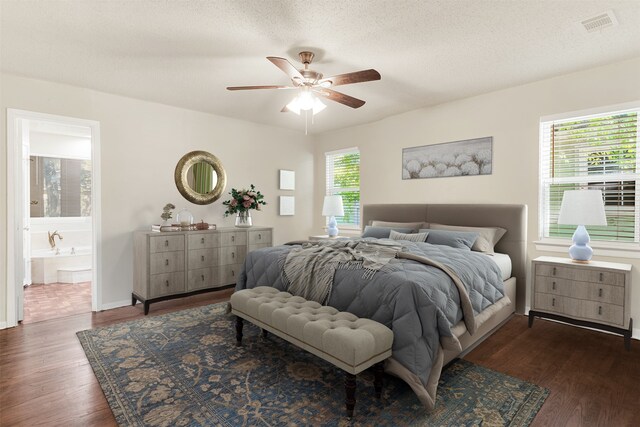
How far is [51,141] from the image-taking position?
598 cm

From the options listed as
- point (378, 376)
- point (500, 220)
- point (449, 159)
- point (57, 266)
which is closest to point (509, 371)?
point (378, 376)

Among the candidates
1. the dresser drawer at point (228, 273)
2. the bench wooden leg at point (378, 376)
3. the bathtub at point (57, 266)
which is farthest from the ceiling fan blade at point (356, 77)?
the bathtub at point (57, 266)

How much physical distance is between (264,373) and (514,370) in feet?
6.10

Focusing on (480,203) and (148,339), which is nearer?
(148,339)

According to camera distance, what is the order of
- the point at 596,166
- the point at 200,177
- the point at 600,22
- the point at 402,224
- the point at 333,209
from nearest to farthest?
the point at 600,22
the point at 596,166
the point at 402,224
the point at 200,177
the point at 333,209

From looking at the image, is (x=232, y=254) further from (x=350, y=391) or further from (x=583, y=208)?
(x=583, y=208)

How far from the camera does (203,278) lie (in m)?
4.40

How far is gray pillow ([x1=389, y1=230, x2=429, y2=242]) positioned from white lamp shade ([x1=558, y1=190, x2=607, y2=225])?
52.3 inches

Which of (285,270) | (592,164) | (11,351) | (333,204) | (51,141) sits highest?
(51,141)

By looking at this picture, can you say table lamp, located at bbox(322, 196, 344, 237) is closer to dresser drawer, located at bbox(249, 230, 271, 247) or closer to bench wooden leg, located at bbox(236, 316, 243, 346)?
dresser drawer, located at bbox(249, 230, 271, 247)

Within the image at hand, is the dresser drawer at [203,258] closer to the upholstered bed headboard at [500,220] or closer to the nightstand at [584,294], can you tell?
the upholstered bed headboard at [500,220]

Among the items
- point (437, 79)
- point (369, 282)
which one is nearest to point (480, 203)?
point (437, 79)

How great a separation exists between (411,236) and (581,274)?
164cm

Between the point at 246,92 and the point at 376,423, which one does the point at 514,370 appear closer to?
the point at 376,423
